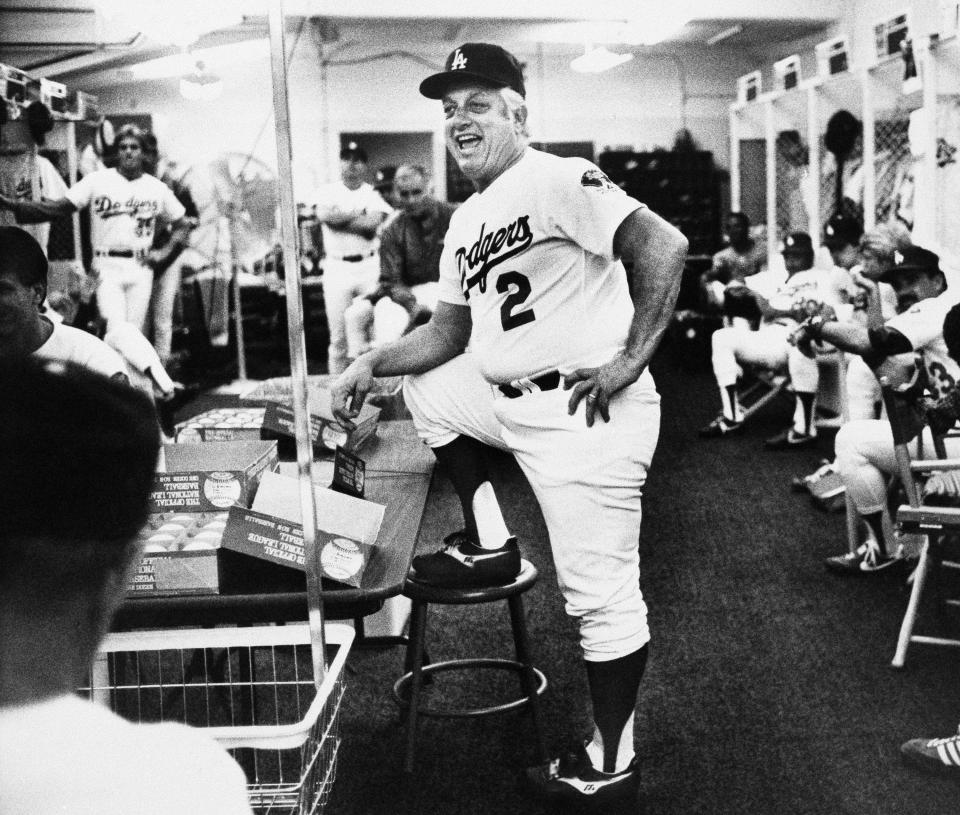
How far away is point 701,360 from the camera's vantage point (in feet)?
31.8

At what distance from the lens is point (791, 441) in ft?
21.4

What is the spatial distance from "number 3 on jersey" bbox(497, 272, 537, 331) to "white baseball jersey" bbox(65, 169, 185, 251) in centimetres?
516

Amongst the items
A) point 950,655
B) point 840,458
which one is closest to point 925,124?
point 840,458

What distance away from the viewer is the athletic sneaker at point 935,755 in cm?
257

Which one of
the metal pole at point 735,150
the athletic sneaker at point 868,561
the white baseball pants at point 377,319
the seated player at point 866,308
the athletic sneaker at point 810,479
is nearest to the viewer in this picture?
the athletic sneaker at point 868,561

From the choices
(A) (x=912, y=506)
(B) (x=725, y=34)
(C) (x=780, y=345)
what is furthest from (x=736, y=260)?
(A) (x=912, y=506)

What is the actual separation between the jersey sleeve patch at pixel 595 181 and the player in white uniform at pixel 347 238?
18.7ft

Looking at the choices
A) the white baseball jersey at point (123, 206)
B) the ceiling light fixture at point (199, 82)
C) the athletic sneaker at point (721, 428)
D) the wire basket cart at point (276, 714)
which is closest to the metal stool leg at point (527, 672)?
the wire basket cart at point (276, 714)

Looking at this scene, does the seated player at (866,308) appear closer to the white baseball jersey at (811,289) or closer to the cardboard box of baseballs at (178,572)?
the white baseball jersey at (811,289)

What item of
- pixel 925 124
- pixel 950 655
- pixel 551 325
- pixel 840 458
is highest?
pixel 925 124

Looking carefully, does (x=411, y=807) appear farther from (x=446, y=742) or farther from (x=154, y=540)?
(x=154, y=540)

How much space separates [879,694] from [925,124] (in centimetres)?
404

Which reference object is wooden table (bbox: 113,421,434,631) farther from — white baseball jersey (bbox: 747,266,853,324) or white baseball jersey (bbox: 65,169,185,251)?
white baseball jersey (bbox: 65,169,185,251)

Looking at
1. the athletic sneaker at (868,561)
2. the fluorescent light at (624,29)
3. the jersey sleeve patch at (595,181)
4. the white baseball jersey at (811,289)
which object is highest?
the fluorescent light at (624,29)
